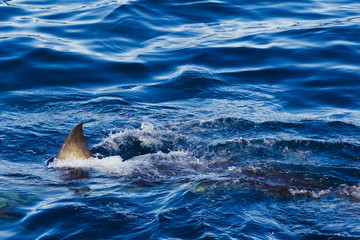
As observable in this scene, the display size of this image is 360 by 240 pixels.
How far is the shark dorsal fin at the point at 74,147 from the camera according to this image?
6.14m

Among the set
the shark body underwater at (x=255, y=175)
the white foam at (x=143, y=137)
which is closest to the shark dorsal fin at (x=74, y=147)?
the shark body underwater at (x=255, y=175)

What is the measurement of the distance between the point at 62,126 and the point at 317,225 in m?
4.60

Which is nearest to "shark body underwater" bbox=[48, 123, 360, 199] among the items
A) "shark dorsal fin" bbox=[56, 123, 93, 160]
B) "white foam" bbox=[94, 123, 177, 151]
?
"shark dorsal fin" bbox=[56, 123, 93, 160]

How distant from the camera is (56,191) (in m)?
5.66

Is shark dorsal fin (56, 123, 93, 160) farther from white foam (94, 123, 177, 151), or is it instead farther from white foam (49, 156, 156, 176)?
white foam (94, 123, 177, 151)

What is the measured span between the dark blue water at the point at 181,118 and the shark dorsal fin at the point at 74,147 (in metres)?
0.13

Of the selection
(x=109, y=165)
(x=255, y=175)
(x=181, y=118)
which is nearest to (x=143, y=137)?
(x=181, y=118)

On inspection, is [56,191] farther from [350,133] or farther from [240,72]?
[240,72]

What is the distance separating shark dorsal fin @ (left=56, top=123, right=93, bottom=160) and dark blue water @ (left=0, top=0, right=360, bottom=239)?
129mm

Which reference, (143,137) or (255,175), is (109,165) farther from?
(255,175)

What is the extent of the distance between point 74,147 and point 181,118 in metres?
2.47

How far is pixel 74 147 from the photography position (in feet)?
20.5

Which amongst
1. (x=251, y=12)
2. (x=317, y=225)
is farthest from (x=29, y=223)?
(x=251, y=12)

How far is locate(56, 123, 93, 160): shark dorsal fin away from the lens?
6137mm
